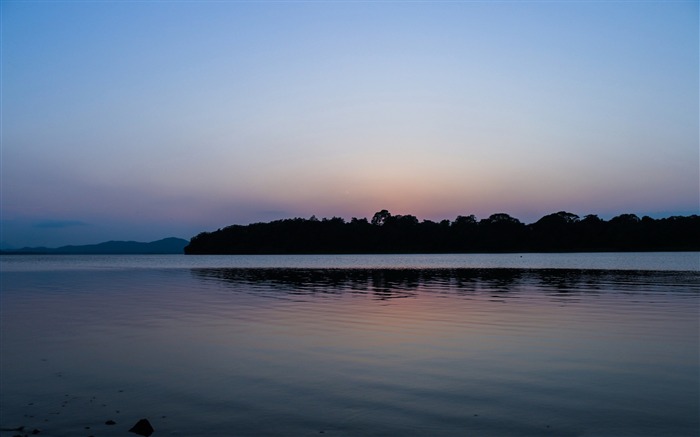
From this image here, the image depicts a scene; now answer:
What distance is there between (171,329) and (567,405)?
1714 cm

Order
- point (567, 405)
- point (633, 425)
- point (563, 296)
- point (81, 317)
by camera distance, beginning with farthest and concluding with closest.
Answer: point (563, 296), point (81, 317), point (567, 405), point (633, 425)

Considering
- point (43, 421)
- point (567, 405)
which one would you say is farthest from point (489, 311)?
point (43, 421)

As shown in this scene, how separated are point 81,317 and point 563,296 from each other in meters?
29.8

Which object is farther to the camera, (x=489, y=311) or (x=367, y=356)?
(x=489, y=311)

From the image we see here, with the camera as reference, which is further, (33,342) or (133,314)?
(133,314)

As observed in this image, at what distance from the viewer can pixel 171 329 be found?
24.0 meters

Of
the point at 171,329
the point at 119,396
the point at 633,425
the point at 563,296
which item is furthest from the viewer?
the point at 563,296

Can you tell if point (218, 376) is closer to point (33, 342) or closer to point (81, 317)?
point (33, 342)

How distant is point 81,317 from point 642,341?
2539cm

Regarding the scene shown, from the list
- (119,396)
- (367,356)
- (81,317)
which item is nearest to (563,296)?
(367,356)

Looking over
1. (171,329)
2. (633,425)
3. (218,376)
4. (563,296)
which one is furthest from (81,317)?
(563,296)

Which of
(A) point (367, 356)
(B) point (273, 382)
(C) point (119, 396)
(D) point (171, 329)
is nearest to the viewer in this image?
(C) point (119, 396)

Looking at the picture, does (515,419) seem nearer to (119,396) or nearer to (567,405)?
(567,405)

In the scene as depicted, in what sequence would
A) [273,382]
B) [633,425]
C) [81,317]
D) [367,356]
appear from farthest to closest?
[81,317], [367,356], [273,382], [633,425]
